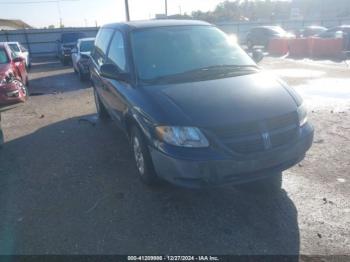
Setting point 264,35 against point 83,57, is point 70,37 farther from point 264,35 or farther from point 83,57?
point 264,35

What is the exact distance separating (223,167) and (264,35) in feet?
69.6

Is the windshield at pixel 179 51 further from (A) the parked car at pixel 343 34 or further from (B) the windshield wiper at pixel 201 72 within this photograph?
(A) the parked car at pixel 343 34

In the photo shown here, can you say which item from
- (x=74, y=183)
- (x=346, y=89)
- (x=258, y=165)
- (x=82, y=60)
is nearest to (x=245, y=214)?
(x=258, y=165)

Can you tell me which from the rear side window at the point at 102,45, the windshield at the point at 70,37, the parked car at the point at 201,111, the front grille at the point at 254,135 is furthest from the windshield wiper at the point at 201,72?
the windshield at the point at 70,37

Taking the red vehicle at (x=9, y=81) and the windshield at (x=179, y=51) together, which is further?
the red vehicle at (x=9, y=81)

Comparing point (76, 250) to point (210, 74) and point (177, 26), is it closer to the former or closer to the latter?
point (210, 74)

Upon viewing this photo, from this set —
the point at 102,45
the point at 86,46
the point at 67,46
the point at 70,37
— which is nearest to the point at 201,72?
the point at 102,45

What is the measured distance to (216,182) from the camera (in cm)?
307

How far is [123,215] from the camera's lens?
349 centimetres

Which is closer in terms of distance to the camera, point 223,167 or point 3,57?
point 223,167

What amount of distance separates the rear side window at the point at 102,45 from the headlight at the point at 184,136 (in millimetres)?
2810

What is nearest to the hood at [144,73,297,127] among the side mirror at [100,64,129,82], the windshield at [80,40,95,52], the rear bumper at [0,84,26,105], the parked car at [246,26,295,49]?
the side mirror at [100,64,129,82]

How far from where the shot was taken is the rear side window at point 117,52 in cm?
443

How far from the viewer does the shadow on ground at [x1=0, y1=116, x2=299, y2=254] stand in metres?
3.00
